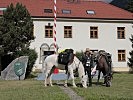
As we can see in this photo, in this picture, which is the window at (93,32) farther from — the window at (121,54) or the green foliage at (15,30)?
the green foliage at (15,30)

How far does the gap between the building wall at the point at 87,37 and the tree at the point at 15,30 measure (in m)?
14.2

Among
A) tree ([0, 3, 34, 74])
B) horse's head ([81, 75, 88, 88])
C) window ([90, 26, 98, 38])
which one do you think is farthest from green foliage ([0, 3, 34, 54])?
window ([90, 26, 98, 38])

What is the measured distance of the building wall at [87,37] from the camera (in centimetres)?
4597

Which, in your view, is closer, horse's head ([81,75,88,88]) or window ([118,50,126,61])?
horse's head ([81,75,88,88])

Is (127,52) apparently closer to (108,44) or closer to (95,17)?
(108,44)

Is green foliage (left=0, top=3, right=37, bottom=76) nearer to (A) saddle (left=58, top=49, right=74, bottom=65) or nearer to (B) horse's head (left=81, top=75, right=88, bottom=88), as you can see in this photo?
(A) saddle (left=58, top=49, right=74, bottom=65)

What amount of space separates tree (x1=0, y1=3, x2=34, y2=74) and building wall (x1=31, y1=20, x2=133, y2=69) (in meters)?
14.2

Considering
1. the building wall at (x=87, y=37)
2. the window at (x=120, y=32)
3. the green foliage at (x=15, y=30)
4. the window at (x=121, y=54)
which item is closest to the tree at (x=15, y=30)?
the green foliage at (x=15, y=30)

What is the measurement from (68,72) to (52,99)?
17.0 ft

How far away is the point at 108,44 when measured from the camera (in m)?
48.4

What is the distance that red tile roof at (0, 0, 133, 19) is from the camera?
153ft

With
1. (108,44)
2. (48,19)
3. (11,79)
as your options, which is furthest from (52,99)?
(108,44)

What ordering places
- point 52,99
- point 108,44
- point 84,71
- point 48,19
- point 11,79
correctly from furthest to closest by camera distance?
point 108,44
point 48,19
point 11,79
point 84,71
point 52,99

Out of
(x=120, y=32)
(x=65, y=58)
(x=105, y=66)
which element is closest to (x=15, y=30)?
(x=65, y=58)
